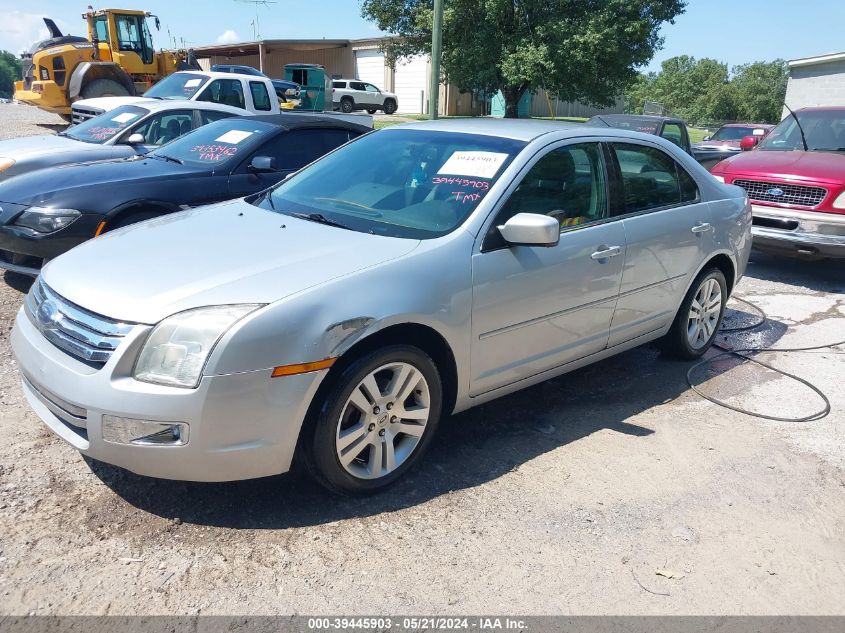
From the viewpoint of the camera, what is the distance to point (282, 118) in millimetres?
7078

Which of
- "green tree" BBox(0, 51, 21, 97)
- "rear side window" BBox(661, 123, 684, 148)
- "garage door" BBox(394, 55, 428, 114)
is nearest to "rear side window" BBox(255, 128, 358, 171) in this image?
"rear side window" BBox(661, 123, 684, 148)

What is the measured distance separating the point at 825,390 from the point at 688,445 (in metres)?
1.60

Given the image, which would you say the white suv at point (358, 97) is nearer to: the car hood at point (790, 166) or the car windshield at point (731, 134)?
the car windshield at point (731, 134)

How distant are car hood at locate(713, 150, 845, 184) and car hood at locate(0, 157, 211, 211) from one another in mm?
6009

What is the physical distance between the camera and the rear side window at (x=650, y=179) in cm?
443

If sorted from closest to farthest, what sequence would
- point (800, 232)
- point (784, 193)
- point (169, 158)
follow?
point (169, 158) < point (800, 232) < point (784, 193)

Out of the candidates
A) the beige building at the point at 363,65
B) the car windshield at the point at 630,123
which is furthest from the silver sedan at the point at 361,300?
the beige building at the point at 363,65

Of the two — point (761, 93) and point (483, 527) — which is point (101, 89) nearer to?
point (483, 527)

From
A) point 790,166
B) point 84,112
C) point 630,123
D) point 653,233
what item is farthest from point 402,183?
point 84,112

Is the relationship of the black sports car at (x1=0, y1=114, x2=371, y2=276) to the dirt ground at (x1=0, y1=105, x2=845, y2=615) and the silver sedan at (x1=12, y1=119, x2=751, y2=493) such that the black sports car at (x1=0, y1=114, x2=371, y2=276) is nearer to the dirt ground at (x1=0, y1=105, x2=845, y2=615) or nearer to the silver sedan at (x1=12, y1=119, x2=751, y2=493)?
the dirt ground at (x1=0, y1=105, x2=845, y2=615)

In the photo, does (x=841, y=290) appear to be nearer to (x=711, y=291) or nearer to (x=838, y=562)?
(x=711, y=291)

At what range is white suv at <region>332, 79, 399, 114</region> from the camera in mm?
Answer: 36625

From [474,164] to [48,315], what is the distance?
220cm

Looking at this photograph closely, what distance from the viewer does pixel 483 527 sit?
3131 millimetres
